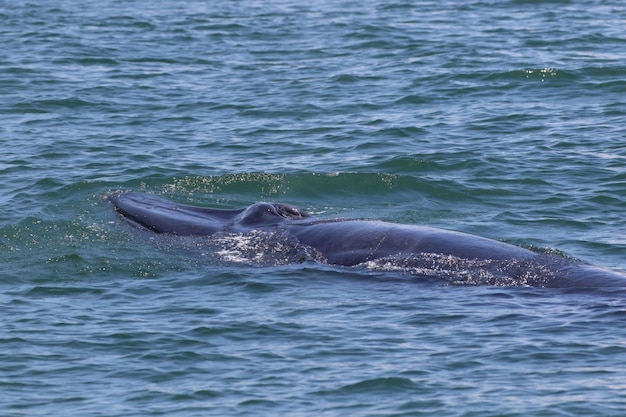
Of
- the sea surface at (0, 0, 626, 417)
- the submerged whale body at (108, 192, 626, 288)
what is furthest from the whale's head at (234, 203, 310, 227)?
the sea surface at (0, 0, 626, 417)

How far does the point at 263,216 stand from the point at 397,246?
2.24 m

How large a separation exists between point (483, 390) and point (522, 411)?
621 mm

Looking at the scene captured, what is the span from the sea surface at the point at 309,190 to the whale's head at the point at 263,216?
87cm

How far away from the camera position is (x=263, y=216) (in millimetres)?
16656

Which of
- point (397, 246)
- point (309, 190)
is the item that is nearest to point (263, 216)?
point (397, 246)

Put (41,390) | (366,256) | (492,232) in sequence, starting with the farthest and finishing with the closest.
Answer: (492,232) → (366,256) → (41,390)

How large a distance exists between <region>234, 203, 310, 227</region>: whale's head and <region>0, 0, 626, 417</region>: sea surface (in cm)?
87

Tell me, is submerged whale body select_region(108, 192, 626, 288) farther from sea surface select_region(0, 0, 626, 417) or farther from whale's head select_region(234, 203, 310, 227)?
sea surface select_region(0, 0, 626, 417)

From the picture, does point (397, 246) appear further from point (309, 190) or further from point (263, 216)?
point (309, 190)

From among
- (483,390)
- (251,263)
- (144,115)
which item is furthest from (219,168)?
(483,390)

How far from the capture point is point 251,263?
51.5ft

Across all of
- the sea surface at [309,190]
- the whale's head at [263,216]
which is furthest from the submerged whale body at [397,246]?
the sea surface at [309,190]

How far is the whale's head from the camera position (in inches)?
653

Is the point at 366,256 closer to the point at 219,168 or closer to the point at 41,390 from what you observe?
the point at 41,390
